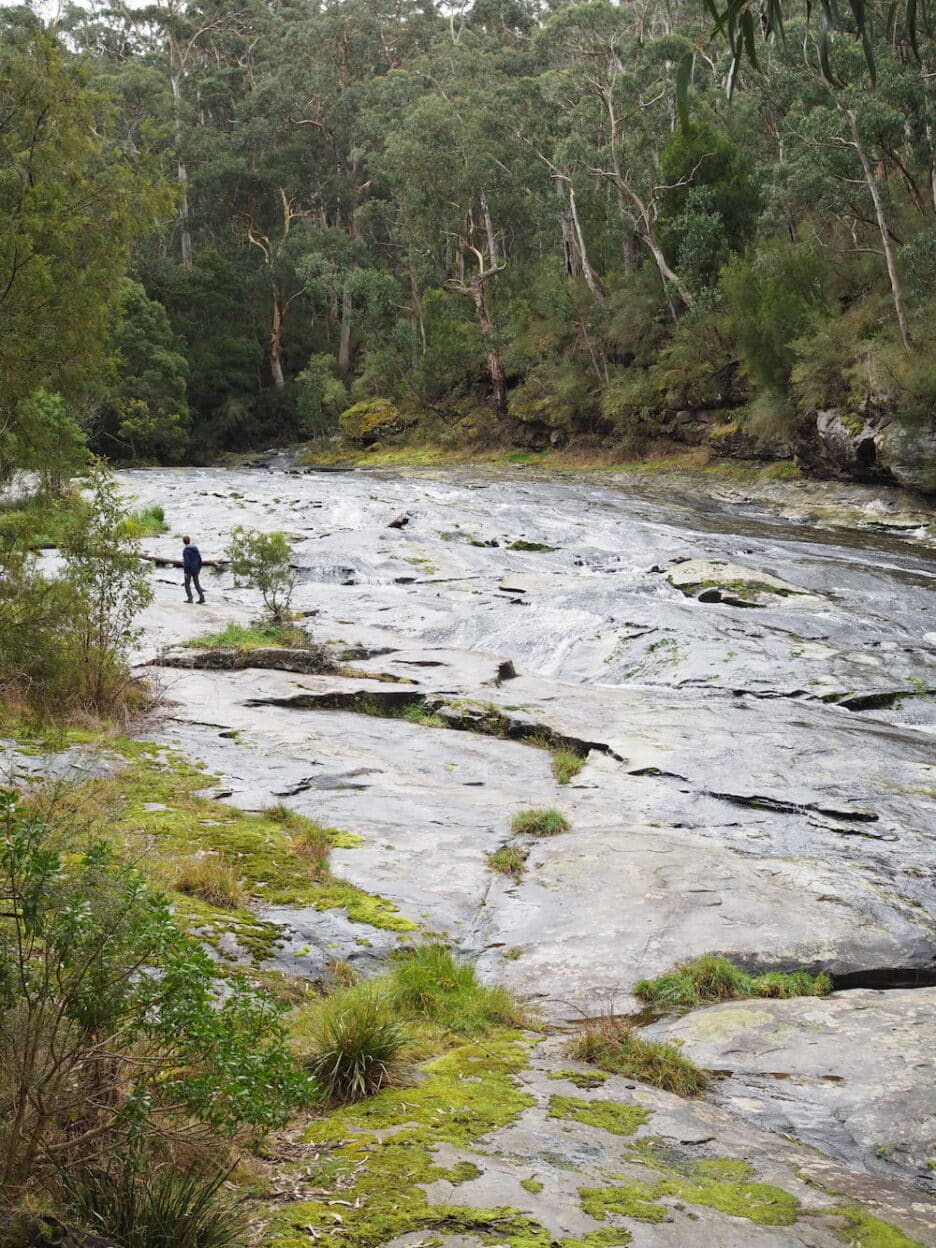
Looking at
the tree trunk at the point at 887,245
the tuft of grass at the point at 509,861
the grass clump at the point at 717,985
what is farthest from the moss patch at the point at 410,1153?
the tree trunk at the point at 887,245

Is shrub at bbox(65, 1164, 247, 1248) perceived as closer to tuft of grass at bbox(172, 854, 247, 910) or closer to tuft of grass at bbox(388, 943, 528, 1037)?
tuft of grass at bbox(388, 943, 528, 1037)

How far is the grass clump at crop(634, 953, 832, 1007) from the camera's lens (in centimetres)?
609

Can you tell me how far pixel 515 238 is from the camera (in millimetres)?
58844

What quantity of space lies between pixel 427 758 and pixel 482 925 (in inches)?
154

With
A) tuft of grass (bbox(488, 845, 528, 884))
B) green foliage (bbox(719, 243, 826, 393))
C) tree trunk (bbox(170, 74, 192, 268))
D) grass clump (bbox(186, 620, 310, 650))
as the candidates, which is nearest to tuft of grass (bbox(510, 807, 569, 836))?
tuft of grass (bbox(488, 845, 528, 884))

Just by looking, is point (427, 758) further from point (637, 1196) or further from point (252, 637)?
point (637, 1196)

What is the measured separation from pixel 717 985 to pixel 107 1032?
3.85 m

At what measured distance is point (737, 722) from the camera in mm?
12391

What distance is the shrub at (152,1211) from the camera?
9.52ft

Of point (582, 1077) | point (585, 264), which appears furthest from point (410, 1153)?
point (585, 264)

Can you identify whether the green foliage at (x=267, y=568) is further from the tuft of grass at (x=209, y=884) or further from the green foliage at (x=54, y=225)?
the tuft of grass at (x=209, y=884)

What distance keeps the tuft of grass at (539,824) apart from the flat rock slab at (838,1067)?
301 centimetres

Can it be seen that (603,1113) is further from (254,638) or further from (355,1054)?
(254,638)

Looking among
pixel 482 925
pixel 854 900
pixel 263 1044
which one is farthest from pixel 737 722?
pixel 263 1044
